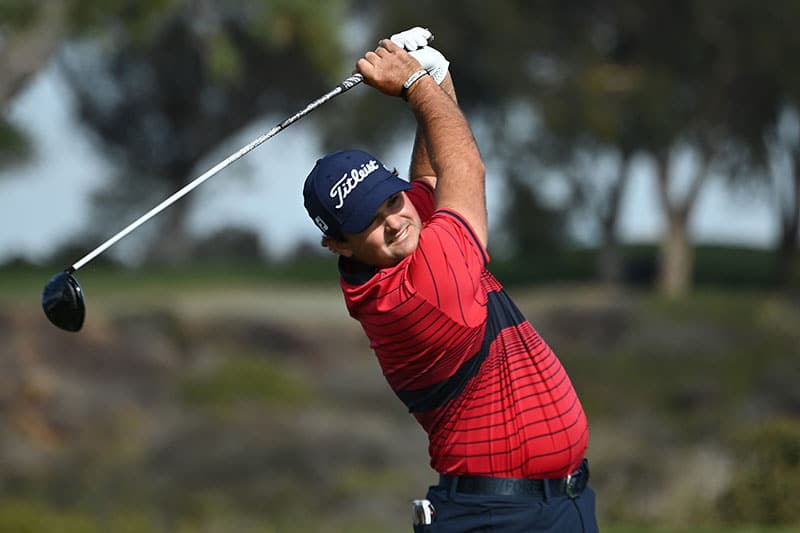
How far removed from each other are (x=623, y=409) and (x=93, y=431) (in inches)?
247

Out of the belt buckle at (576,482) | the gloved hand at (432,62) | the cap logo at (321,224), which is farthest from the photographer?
the gloved hand at (432,62)

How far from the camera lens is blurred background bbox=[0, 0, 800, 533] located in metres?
11.6

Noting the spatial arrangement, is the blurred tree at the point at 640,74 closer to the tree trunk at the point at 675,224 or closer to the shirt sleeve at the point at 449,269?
the tree trunk at the point at 675,224

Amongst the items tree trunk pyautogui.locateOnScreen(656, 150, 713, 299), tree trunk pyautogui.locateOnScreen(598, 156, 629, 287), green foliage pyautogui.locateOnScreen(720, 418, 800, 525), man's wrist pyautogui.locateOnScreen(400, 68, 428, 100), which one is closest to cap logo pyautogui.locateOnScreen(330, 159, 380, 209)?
man's wrist pyautogui.locateOnScreen(400, 68, 428, 100)

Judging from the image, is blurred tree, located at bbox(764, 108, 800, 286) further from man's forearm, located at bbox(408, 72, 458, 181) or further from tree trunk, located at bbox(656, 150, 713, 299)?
man's forearm, located at bbox(408, 72, 458, 181)

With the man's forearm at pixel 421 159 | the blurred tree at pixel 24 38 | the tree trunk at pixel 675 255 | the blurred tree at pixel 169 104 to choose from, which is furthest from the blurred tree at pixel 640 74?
the man's forearm at pixel 421 159

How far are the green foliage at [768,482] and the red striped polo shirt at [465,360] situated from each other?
6.19m

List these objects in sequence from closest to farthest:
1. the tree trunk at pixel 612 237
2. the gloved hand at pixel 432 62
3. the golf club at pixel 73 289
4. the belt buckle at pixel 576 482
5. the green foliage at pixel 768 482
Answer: the belt buckle at pixel 576 482, the golf club at pixel 73 289, the gloved hand at pixel 432 62, the green foliage at pixel 768 482, the tree trunk at pixel 612 237

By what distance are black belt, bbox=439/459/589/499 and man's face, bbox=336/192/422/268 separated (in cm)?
68

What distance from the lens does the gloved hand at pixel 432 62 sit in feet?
13.8

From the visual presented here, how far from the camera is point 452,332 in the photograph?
142 inches

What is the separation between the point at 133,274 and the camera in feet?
95.2

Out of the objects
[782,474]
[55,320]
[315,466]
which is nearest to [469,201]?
[55,320]

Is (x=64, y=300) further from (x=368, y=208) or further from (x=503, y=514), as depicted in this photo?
(x=503, y=514)
